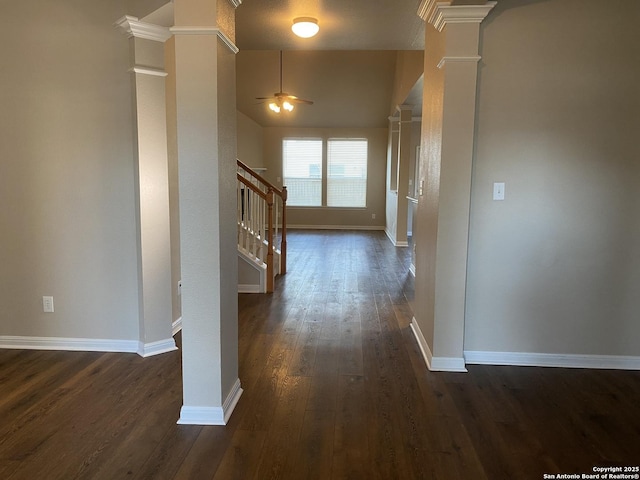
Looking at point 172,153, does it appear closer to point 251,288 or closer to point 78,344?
point 78,344

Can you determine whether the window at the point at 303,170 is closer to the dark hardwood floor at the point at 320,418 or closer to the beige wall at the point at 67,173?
the dark hardwood floor at the point at 320,418

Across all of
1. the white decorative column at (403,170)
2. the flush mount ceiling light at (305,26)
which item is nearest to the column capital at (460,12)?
the flush mount ceiling light at (305,26)

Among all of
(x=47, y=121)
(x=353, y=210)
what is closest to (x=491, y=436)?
(x=47, y=121)

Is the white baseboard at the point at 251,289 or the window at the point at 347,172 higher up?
the window at the point at 347,172

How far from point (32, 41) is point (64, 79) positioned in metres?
0.33

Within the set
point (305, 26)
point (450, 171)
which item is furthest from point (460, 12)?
point (305, 26)

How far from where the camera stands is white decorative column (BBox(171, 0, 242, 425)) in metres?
2.20

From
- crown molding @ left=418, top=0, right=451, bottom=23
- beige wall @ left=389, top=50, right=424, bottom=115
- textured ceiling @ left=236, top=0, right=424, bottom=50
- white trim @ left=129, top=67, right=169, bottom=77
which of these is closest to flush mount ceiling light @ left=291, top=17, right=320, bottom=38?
textured ceiling @ left=236, top=0, right=424, bottom=50

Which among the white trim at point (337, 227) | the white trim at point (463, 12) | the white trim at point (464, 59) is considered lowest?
the white trim at point (337, 227)

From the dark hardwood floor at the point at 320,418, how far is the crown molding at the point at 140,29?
2249 millimetres

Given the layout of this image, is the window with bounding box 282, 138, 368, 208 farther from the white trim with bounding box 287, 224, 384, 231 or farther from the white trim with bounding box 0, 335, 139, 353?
the white trim with bounding box 0, 335, 139, 353

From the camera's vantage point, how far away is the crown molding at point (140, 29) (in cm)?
295

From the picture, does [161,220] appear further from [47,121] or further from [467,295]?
[467,295]

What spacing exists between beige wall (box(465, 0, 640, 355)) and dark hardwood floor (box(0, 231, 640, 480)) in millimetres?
385
